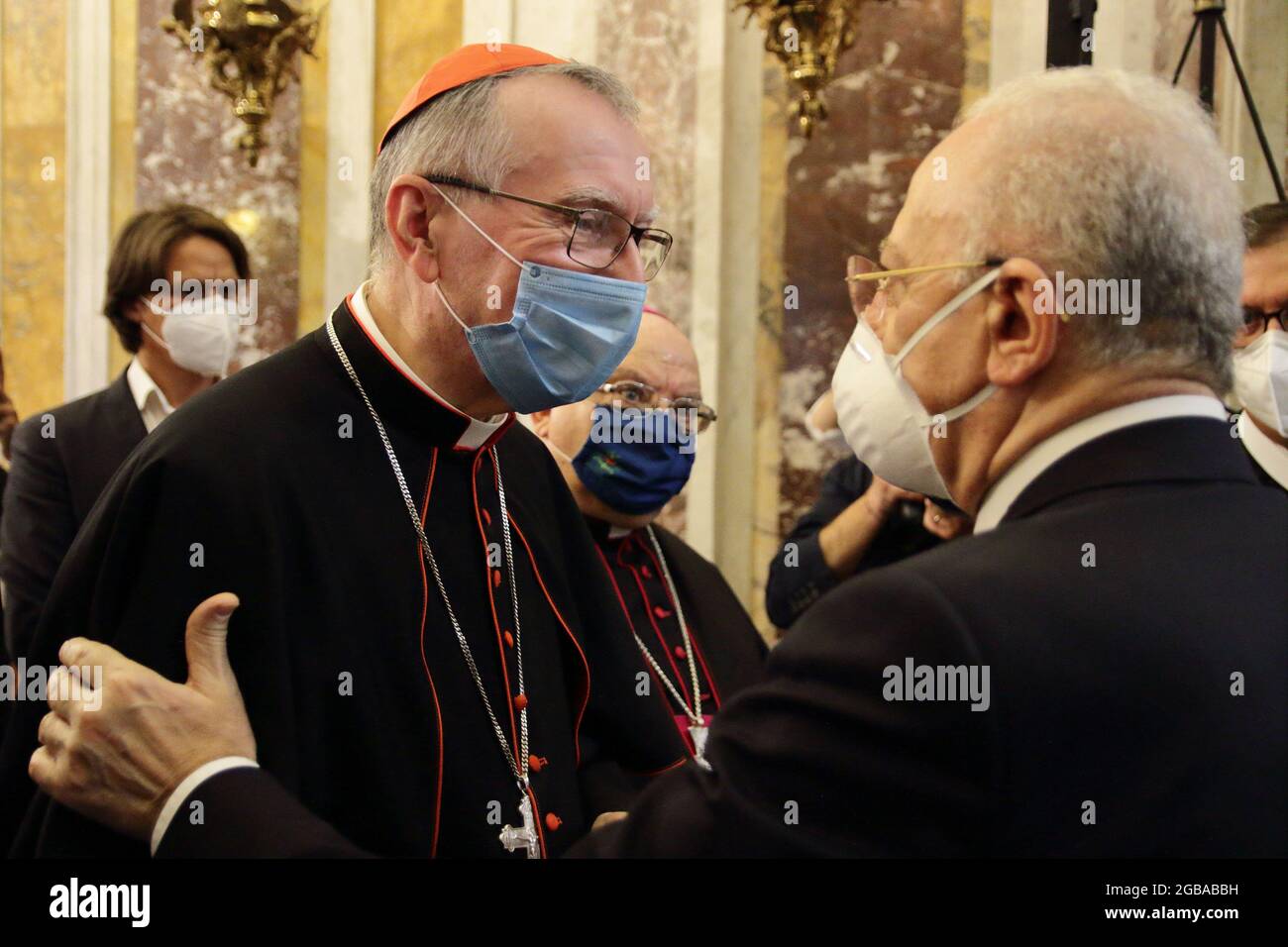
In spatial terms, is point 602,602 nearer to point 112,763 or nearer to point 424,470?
point 424,470

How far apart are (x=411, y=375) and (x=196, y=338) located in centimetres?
214

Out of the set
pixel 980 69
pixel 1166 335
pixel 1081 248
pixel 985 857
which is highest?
pixel 980 69

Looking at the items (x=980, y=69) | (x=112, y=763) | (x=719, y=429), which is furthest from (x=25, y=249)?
(x=112, y=763)

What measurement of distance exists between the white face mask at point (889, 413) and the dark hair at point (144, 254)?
2956 mm

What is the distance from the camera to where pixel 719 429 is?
6.04m

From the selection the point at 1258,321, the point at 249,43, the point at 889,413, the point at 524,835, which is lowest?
the point at 524,835

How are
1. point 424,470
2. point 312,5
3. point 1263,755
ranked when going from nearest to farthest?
point 1263,755, point 424,470, point 312,5

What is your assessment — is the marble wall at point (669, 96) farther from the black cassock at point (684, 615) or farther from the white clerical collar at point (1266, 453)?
the white clerical collar at point (1266, 453)

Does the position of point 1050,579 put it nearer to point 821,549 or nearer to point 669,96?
point 821,549

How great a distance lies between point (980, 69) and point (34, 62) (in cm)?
435

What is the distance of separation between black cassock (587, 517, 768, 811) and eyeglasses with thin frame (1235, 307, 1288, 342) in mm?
1514

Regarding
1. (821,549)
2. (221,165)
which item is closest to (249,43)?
(221,165)

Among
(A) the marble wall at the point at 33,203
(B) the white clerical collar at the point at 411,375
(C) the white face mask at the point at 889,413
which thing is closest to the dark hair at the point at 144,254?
(B) the white clerical collar at the point at 411,375

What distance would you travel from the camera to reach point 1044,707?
4.55ft
